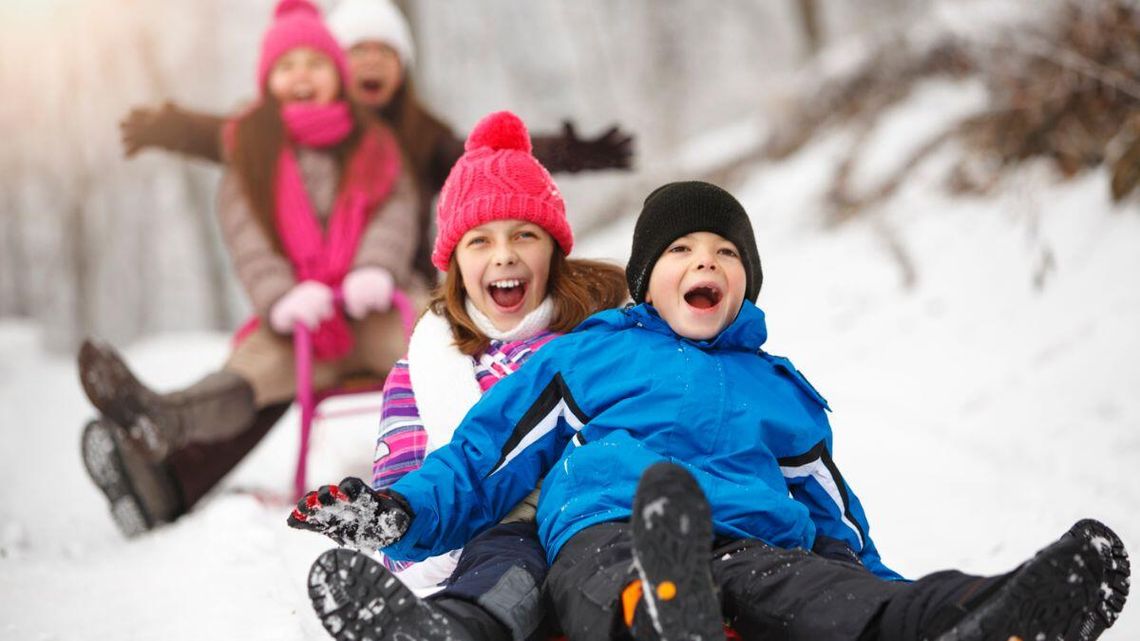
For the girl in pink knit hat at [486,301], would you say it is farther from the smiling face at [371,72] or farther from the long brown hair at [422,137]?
the smiling face at [371,72]

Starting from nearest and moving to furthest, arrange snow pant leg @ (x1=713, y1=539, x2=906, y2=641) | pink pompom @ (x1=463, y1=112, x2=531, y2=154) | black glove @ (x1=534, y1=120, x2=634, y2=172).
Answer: snow pant leg @ (x1=713, y1=539, x2=906, y2=641) < pink pompom @ (x1=463, y1=112, x2=531, y2=154) < black glove @ (x1=534, y1=120, x2=634, y2=172)

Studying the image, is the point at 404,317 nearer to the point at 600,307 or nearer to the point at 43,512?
the point at 600,307

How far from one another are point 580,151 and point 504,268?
0.99m

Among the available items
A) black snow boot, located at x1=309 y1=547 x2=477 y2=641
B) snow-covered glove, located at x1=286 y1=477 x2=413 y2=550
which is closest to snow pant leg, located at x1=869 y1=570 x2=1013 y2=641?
black snow boot, located at x1=309 y1=547 x2=477 y2=641

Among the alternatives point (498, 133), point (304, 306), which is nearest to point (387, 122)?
point (304, 306)

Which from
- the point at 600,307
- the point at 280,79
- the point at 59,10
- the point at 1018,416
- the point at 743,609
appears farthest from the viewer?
the point at 59,10

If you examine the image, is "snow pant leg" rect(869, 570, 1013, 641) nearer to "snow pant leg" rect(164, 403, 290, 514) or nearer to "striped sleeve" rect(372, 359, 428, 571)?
"striped sleeve" rect(372, 359, 428, 571)

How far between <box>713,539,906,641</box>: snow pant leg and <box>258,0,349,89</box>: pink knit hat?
2.46m

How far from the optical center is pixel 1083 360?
→ 303cm

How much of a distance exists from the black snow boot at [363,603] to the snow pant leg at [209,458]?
1943 mm

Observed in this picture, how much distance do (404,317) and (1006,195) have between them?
2896 mm

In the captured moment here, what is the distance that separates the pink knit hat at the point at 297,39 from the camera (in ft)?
10.7

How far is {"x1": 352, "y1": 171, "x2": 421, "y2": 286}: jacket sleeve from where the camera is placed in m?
3.11

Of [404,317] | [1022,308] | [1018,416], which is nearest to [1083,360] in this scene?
[1018,416]
